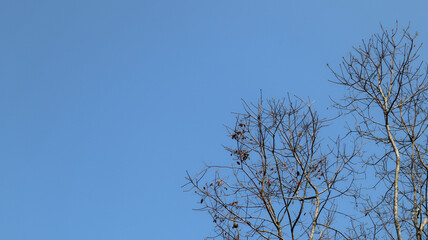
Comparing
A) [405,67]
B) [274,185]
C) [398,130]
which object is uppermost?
[405,67]

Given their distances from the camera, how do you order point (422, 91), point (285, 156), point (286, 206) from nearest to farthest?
point (286, 206)
point (285, 156)
point (422, 91)

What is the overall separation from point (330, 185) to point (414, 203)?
1082mm

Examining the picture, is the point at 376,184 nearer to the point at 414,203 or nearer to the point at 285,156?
the point at 414,203

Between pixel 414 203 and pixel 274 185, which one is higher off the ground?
pixel 274 185

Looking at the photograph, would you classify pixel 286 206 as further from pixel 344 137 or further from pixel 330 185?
pixel 344 137

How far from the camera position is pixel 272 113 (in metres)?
8.04

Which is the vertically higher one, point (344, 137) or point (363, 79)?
point (363, 79)

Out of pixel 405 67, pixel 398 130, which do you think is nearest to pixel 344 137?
pixel 398 130

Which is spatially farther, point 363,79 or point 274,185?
point 363,79

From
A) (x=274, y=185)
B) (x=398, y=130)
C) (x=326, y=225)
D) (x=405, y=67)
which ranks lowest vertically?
(x=326, y=225)

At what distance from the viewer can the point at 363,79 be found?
823 centimetres

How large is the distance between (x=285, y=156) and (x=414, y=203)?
1.71 metres

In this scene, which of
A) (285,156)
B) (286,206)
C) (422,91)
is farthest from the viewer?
(422,91)

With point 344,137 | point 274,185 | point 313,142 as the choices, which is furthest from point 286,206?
point 344,137
